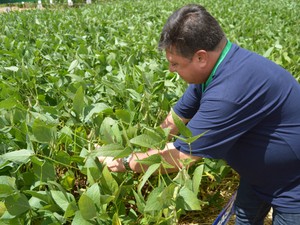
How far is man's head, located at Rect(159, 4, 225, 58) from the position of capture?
1533 mm

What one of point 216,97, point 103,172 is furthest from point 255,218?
point 103,172

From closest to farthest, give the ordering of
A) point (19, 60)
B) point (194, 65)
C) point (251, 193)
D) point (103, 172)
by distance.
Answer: point (103, 172) < point (194, 65) < point (251, 193) < point (19, 60)

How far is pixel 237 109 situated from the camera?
4.88 ft

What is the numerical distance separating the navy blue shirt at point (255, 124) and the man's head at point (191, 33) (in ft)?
0.37

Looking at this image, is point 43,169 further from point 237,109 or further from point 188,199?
point 237,109

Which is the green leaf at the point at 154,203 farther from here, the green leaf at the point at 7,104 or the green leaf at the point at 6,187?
the green leaf at the point at 7,104

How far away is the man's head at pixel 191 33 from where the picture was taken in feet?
5.03

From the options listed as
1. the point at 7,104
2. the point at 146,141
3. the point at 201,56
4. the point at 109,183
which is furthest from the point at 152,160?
the point at 7,104

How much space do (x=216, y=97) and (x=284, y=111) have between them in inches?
14.1

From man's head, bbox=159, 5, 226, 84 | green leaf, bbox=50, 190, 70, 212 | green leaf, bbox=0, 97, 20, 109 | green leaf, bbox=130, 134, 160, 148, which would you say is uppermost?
man's head, bbox=159, 5, 226, 84

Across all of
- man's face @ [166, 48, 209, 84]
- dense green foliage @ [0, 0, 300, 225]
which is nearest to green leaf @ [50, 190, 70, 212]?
dense green foliage @ [0, 0, 300, 225]

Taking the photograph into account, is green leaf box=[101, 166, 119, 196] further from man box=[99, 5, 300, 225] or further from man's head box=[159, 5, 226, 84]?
man's head box=[159, 5, 226, 84]

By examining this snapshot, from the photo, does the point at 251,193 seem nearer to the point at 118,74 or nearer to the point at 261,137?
the point at 261,137

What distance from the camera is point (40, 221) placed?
1519mm
